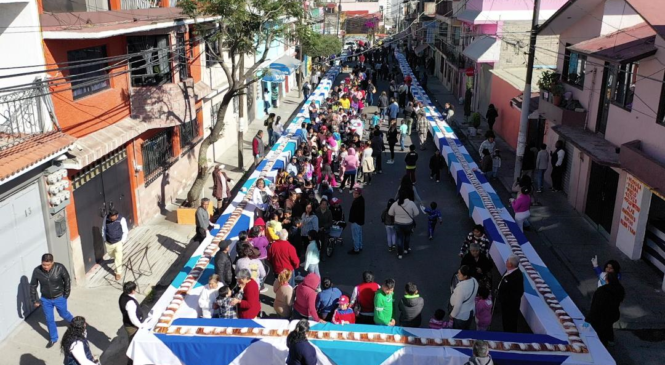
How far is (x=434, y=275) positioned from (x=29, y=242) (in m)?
8.00

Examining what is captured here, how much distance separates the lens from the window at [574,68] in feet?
57.3

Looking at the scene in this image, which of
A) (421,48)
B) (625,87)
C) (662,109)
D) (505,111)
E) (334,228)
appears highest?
(625,87)

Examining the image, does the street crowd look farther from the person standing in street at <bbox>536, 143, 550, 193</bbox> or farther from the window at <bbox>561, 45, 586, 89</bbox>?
the window at <bbox>561, 45, 586, 89</bbox>

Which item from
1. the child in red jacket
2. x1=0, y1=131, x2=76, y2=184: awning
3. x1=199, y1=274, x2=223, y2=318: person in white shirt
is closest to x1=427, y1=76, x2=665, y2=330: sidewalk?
the child in red jacket

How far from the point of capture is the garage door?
10.2 meters

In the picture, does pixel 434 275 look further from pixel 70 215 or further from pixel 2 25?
pixel 2 25

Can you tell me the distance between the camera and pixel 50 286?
31.8ft

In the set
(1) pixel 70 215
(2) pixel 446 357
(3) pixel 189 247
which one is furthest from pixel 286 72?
(2) pixel 446 357

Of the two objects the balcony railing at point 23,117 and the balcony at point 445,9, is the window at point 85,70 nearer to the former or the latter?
the balcony railing at point 23,117

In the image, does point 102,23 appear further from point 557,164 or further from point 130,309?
point 557,164

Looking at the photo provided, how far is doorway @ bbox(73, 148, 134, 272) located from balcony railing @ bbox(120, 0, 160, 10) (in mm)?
3694

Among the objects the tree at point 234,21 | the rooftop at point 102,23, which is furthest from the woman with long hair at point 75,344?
the tree at point 234,21

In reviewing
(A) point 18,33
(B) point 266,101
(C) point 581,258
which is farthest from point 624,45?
(B) point 266,101

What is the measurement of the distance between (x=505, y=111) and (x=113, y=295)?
18.4 meters
